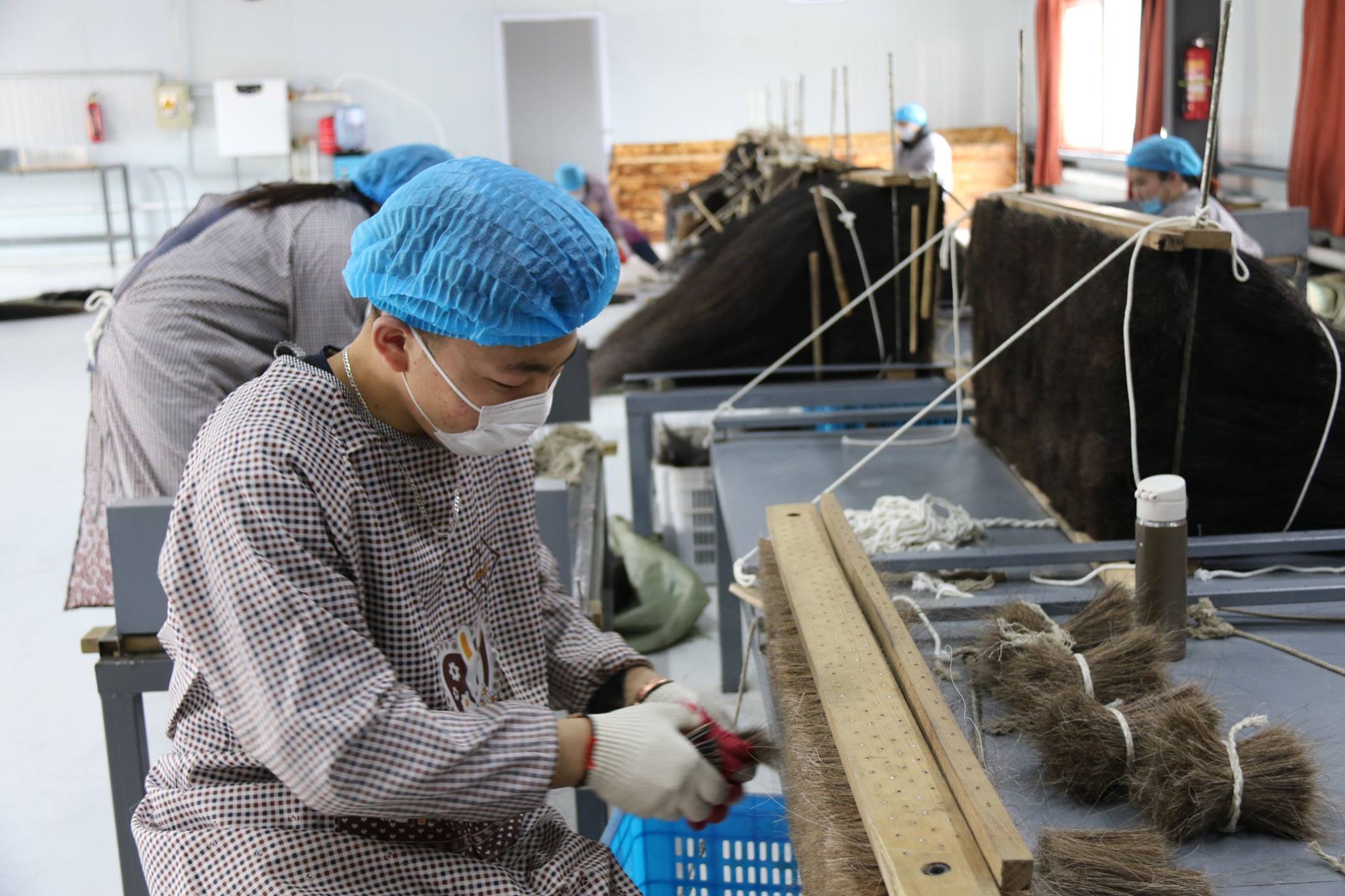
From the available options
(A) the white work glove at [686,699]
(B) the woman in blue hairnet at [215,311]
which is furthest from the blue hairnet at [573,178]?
(A) the white work glove at [686,699]

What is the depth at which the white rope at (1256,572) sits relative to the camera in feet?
5.93

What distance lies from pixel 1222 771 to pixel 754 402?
7.26 ft

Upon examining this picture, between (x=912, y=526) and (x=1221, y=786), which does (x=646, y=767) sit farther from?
(x=912, y=526)

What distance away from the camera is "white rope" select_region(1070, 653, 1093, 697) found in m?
1.31

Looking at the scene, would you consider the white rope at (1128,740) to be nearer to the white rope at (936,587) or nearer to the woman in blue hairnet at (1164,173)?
the white rope at (936,587)

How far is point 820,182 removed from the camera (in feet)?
12.4

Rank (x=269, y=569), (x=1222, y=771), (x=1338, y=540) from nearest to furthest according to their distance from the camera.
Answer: (x=269, y=569) < (x=1222, y=771) < (x=1338, y=540)

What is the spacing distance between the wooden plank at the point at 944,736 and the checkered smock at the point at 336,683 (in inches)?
13.7

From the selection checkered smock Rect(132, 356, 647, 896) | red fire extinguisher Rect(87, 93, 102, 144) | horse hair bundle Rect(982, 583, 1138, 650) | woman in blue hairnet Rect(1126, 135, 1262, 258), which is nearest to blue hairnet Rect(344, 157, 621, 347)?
checkered smock Rect(132, 356, 647, 896)

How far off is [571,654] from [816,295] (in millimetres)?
2142

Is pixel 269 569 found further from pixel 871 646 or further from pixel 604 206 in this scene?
pixel 604 206

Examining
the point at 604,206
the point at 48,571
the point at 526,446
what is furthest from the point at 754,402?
the point at 604,206

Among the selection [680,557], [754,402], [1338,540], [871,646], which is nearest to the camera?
[871,646]

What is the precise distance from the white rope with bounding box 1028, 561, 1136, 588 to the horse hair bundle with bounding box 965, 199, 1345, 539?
0.14m
